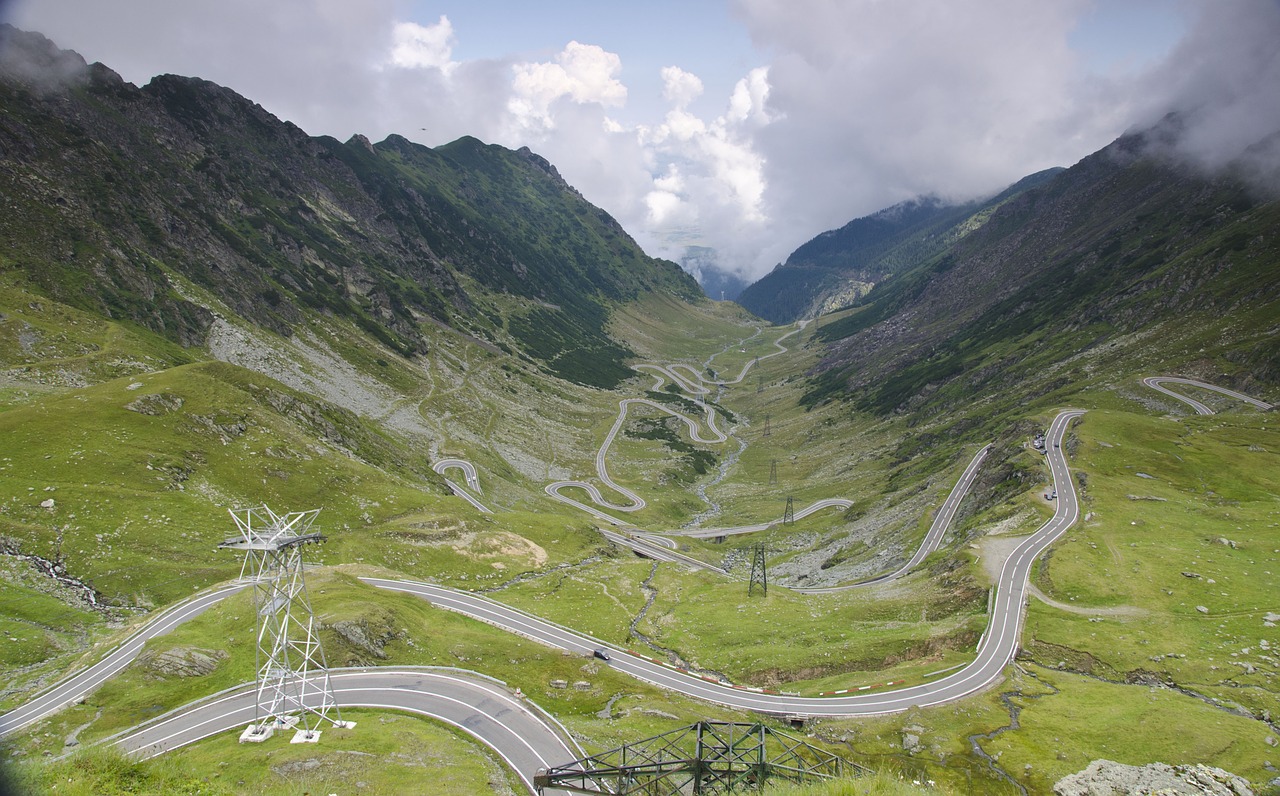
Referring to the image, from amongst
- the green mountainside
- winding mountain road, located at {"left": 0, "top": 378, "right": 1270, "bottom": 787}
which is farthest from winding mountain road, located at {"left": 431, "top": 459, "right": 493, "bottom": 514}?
winding mountain road, located at {"left": 0, "top": 378, "right": 1270, "bottom": 787}

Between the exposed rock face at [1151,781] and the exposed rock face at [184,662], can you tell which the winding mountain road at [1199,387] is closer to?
the exposed rock face at [1151,781]

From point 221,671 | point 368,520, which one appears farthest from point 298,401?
point 221,671

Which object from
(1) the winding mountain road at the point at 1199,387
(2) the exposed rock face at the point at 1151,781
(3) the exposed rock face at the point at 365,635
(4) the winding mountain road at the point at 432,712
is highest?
(1) the winding mountain road at the point at 1199,387

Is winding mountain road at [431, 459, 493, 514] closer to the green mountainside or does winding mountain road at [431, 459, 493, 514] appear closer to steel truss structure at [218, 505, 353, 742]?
the green mountainside

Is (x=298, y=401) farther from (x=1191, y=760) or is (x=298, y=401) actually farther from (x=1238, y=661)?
(x=1238, y=661)

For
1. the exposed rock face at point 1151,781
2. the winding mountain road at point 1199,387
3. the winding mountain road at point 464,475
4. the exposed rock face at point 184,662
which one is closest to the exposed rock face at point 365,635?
the exposed rock face at point 184,662

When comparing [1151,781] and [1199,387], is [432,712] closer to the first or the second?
[1151,781]
